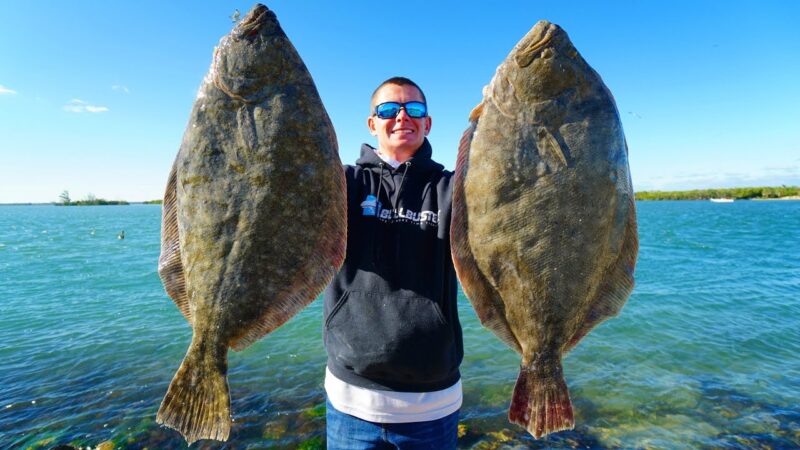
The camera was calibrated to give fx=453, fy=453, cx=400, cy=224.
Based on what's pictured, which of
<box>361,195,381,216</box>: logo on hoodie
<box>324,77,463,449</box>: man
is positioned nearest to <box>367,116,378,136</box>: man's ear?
<box>324,77,463,449</box>: man

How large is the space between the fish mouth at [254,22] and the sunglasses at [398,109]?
0.94 m

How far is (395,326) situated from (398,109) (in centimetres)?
158

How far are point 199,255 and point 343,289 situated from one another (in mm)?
959

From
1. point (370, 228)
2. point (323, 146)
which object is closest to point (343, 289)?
point (370, 228)

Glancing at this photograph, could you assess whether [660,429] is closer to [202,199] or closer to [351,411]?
[351,411]

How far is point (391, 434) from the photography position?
→ 9.96 ft

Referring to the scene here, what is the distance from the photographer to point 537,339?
2787 millimetres

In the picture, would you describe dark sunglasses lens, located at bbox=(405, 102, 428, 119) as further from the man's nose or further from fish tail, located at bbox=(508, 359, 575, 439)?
fish tail, located at bbox=(508, 359, 575, 439)

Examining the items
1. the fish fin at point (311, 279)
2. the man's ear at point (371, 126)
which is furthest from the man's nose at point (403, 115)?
the fish fin at point (311, 279)

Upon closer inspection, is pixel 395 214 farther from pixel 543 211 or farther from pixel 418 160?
pixel 543 211

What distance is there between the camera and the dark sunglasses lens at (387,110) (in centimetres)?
337

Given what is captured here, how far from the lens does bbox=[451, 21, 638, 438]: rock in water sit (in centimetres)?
270

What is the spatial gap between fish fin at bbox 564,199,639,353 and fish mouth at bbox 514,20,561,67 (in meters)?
1.14

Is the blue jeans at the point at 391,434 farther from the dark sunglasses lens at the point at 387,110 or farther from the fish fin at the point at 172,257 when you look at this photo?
the dark sunglasses lens at the point at 387,110
